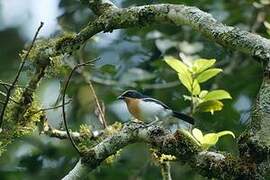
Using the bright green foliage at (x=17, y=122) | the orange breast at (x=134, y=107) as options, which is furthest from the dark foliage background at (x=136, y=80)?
the bright green foliage at (x=17, y=122)

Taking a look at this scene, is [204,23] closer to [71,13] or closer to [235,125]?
[235,125]

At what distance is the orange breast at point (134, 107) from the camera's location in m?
2.47

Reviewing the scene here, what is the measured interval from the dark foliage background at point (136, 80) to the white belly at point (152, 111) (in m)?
0.53

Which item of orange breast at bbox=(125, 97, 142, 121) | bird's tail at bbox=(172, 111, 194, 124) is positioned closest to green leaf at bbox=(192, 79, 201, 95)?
bird's tail at bbox=(172, 111, 194, 124)

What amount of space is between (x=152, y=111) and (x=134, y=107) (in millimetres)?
76

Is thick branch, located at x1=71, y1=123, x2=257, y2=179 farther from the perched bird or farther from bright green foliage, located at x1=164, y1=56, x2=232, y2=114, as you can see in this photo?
the perched bird

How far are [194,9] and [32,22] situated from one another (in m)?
2.75

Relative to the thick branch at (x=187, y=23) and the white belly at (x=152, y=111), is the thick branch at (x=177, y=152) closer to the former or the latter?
the thick branch at (x=187, y=23)

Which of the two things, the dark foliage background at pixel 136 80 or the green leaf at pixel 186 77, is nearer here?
the green leaf at pixel 186 77

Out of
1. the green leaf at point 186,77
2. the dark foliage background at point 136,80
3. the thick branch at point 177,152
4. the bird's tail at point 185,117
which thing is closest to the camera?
the thick branch at point 177,152

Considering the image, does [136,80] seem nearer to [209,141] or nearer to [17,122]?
[17,122]

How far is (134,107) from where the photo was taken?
2.52 m

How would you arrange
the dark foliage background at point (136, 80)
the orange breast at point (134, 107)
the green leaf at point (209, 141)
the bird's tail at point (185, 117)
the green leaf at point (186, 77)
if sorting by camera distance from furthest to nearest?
the dark foliage background at point (136, 80) < the orange breast at point (134, 107) < the bird's tail at point (185, 117) < the green leaf at point (186, 77) < the green leaf at point (209, 141)

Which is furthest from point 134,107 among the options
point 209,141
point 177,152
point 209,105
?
point 177,152
